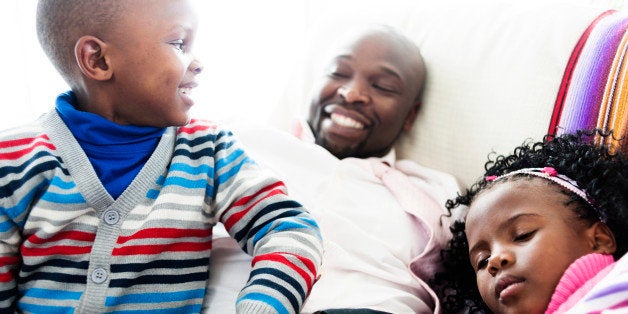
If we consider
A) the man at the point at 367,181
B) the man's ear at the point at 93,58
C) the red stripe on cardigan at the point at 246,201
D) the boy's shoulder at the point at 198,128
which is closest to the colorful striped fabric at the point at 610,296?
the man at the point at 367,181

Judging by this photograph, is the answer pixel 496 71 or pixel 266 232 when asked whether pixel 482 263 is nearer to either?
pixel 266 232

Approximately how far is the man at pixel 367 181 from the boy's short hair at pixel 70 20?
1.39 feet

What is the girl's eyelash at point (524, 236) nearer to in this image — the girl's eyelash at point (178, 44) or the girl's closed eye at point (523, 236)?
the girl's closed eye at point (523, 236)

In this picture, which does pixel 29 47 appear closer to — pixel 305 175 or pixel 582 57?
pixel 305 175

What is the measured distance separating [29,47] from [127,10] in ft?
2.27

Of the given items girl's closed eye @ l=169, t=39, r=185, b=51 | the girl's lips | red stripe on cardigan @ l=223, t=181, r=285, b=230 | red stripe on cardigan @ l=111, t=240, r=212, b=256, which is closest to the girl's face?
the girl's lips

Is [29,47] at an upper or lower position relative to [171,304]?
upper

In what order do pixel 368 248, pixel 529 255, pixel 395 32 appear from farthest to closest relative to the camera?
pixel 395 32, pixel 368 248, pixel 529 255

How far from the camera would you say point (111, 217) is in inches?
35.9

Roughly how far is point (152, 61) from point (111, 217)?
248 mm

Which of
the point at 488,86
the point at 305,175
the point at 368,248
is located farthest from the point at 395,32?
the point at 368,248

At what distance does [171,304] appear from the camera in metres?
0.94

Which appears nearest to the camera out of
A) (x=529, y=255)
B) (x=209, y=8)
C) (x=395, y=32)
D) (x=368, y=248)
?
(x=529, y=255)

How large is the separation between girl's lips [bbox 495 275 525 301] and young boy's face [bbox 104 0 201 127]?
1.81 feet
